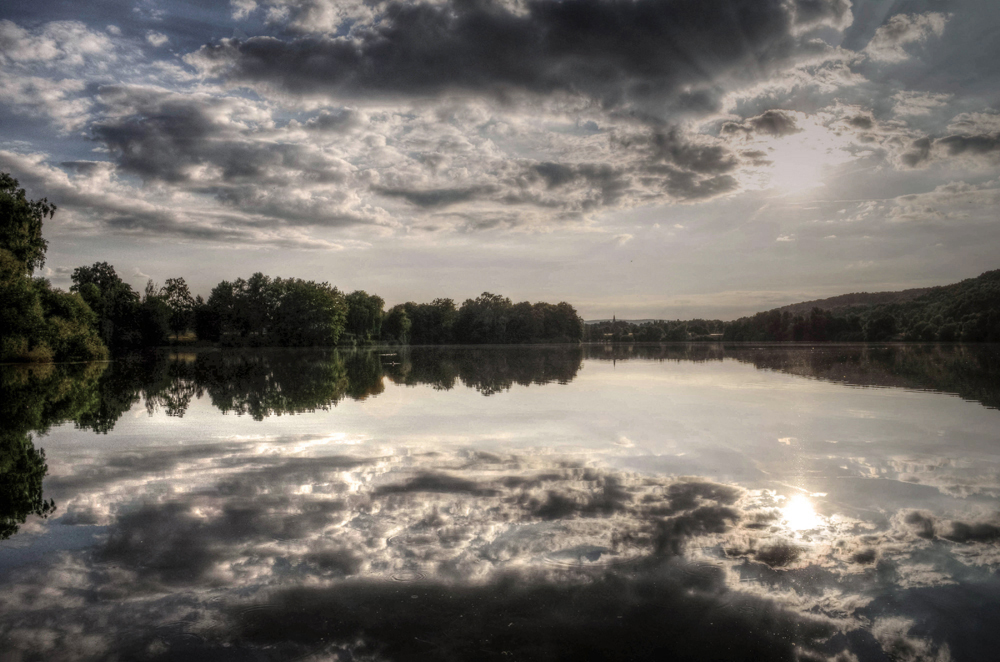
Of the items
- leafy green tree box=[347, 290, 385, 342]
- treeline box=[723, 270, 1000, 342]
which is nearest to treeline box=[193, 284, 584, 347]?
leafy green tree box=[347, 290, 385, 342]

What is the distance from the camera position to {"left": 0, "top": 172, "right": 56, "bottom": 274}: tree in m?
39.0

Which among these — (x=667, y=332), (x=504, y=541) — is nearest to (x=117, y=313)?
(x=504, y=541)

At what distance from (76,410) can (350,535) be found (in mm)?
15504

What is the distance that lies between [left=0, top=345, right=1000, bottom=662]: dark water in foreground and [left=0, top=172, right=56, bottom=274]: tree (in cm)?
3379

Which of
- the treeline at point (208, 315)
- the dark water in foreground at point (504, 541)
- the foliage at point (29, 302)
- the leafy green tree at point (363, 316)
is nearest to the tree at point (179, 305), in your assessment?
the treeline at point (208, 315)

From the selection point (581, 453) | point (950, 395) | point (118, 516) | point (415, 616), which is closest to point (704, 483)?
point (581, 453)

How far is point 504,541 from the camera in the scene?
627 cm

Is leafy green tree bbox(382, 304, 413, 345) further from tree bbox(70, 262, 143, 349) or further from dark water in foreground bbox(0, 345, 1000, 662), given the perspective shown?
dark water in foreground bbox(0, 345, 1000, 662)

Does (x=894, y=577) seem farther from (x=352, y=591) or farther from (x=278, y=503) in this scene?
(x=278, y=503)

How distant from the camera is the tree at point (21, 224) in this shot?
39.0 meters

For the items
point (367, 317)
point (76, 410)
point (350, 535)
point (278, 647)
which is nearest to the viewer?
point (278, 647)

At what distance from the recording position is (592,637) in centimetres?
435

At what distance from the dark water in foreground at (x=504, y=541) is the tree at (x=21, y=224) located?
3379 cm

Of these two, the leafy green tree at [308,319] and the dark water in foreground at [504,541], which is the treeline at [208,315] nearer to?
the leafy green tree at [308,319]
